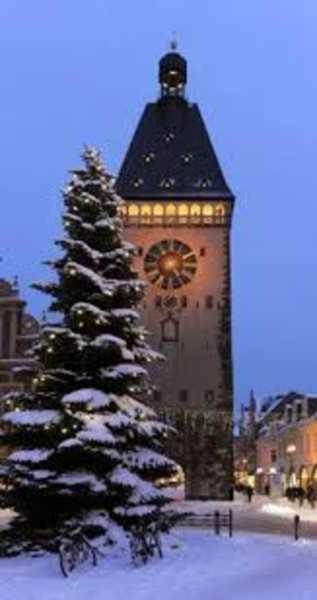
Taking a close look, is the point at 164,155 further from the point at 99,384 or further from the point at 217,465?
the point at 99,384

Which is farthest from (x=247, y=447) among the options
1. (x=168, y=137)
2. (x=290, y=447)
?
(x=168, y=137)

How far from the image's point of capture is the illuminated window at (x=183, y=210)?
68875 millimetres

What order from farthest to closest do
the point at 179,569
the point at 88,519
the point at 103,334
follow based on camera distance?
the point at 103,334, the point at 88,519, the point at 179,569

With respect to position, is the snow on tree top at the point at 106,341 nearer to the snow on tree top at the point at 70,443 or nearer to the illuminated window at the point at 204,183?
the snow on tree top at the point at 70,443

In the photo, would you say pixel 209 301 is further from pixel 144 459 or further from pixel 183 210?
pixel 144 459

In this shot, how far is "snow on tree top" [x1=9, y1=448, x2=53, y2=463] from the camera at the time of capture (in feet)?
74.4

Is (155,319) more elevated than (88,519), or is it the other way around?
(155,319)

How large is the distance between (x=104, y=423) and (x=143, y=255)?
45.6 meters

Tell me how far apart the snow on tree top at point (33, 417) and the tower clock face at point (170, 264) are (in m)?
44.9

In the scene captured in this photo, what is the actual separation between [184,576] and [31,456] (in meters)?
4.96

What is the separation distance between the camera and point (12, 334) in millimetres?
60125

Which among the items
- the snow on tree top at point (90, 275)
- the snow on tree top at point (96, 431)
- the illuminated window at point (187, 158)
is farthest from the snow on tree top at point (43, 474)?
the illuminated window at point (187, 158)

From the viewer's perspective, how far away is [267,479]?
103m

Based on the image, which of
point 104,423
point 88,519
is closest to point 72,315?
point 104,423
